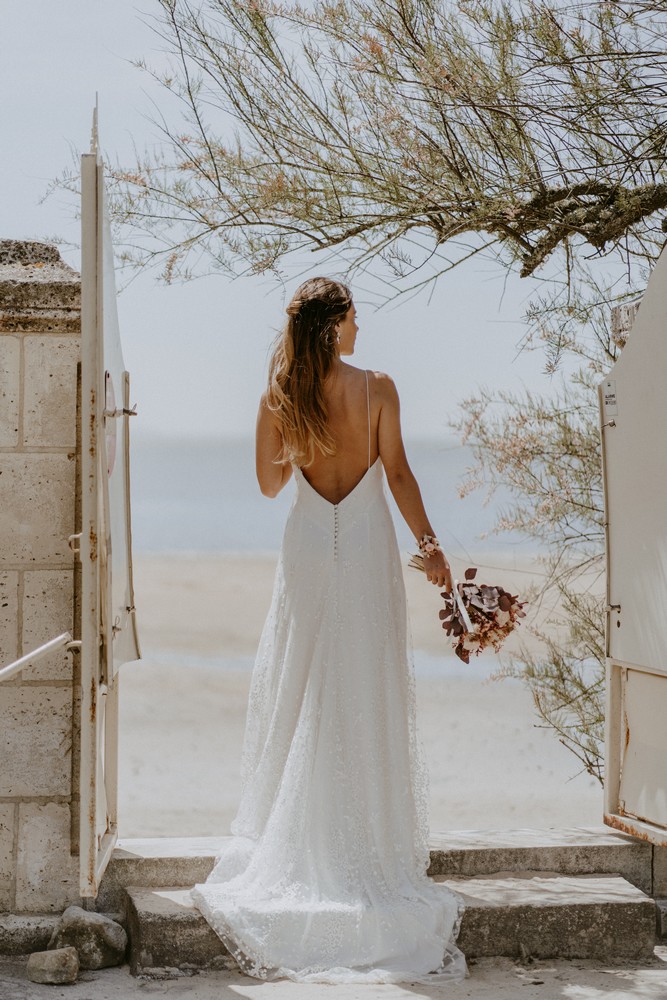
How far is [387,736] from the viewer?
337 centimetres

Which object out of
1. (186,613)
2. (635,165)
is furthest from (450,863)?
(186,613)

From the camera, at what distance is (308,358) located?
10.8 feet

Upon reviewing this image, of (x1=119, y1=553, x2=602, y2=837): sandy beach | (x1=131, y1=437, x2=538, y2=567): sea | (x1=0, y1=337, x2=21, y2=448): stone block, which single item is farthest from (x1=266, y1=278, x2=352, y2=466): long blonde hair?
(x1=131, y1=437, x2=538, y2=567): sea

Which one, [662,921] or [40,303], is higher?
[40,303]

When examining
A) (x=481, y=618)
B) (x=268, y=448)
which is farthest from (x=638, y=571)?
(x=268, y=448)

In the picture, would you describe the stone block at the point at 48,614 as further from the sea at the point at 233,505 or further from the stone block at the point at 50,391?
the sea at the point at 233,505

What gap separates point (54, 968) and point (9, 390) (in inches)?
65.0

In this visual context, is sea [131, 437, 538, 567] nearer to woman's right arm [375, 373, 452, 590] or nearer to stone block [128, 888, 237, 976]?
woman's right arm [375, 373, 452, 590]

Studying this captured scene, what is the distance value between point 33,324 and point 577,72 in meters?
2.08

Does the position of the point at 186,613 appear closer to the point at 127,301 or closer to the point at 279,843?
the point at 127,301

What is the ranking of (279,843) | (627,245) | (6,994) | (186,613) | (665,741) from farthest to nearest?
1. (186,613)
2. (627,245)
3. (665,741)
4. (279,843)
5. (6,994)

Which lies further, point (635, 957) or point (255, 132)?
point (255, 132)

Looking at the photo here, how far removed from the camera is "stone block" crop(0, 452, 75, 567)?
3.40 m

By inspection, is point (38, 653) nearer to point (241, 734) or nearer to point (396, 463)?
point (396, 463)
